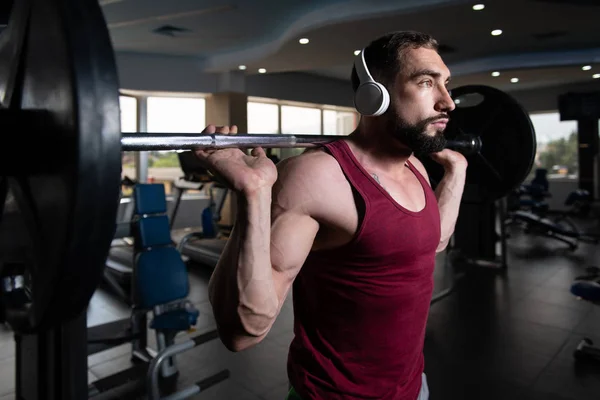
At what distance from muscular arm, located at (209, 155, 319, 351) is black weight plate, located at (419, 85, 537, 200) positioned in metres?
0.75

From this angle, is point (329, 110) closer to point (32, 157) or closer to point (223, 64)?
point (223, 64)

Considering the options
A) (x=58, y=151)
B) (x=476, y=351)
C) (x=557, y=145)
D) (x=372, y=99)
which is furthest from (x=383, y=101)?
(x=557, y=145)

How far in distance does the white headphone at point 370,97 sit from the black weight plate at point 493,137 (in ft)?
1.95

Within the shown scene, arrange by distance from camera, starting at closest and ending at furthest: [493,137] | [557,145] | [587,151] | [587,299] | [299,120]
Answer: [493,137] → [587,299] → [587,151] → [299,120] → [557,145]

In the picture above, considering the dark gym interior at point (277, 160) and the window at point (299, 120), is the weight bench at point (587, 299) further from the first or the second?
the window at point (299, 120)

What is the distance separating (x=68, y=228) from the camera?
0.41m

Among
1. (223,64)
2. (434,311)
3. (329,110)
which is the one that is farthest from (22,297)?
(329,110)

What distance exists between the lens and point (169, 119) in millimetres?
6871

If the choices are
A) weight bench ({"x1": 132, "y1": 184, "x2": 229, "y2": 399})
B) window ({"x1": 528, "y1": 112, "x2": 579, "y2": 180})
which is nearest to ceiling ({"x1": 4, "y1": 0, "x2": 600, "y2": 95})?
window ({"x1": 528, "y1": 112, "x2": 579, "y2": 180})

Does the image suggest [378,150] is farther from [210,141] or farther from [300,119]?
[300,119]

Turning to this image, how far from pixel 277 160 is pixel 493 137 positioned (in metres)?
2.88

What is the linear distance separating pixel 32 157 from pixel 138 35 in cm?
529

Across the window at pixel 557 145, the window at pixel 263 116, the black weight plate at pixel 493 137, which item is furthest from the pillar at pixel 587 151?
the black weight plate at pixel 493 137

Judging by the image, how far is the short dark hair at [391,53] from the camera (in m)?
0.85
